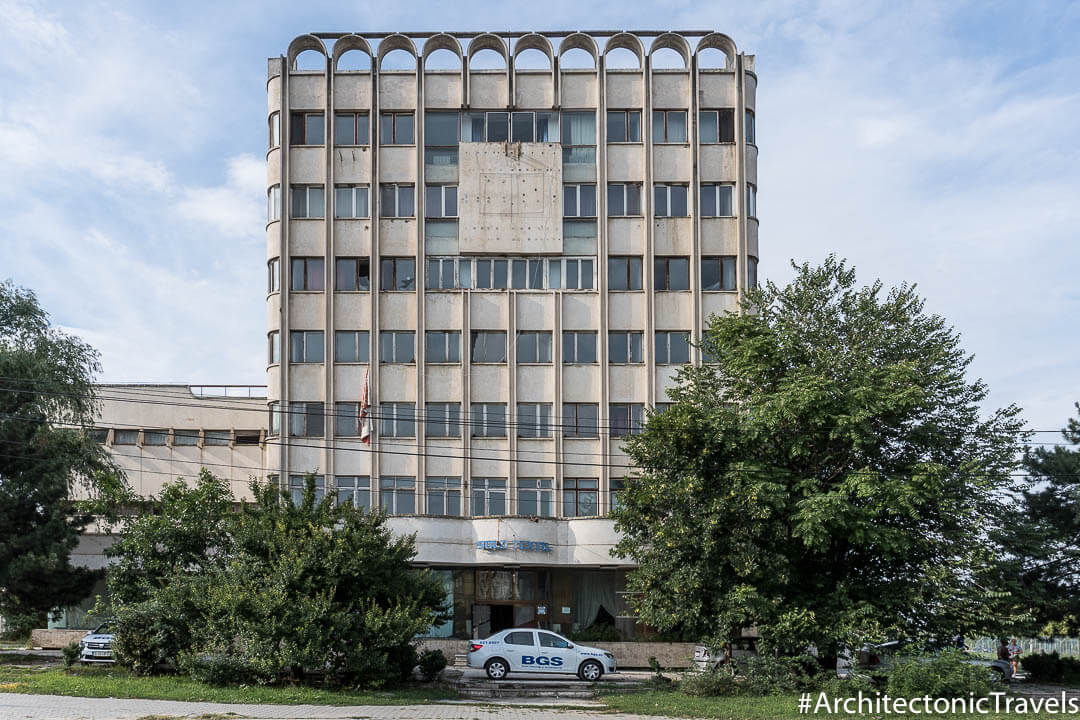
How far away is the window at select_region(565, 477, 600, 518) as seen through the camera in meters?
46.1

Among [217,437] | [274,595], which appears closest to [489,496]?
[217,437]

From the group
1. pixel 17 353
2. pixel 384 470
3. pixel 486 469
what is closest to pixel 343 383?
pixel 384 470

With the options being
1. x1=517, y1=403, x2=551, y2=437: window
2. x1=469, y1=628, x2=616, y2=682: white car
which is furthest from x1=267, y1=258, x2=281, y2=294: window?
x1=469, y1=628, x2=616, y2=682: white car

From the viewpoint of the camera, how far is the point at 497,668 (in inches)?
1323

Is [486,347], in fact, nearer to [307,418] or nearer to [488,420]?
[488,420]

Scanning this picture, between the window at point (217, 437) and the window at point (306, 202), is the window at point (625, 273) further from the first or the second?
the window at point (217, 437)

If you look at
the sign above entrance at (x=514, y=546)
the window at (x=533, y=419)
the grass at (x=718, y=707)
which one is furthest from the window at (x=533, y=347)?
the grass at (x=718, y=707)

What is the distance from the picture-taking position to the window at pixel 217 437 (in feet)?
174

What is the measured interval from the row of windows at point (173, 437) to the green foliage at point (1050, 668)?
3352cm

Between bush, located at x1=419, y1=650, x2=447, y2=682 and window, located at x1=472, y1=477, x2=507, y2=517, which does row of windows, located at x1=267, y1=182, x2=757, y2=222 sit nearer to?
window, located at x1=472, y1=477, x2=507, y2=517

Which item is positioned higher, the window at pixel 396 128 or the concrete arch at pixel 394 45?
the concrete arch at pixel 394 45

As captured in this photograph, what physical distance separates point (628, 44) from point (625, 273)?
10.0 meters

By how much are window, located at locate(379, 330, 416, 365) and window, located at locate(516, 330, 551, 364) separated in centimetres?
437

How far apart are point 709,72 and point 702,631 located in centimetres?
2713
